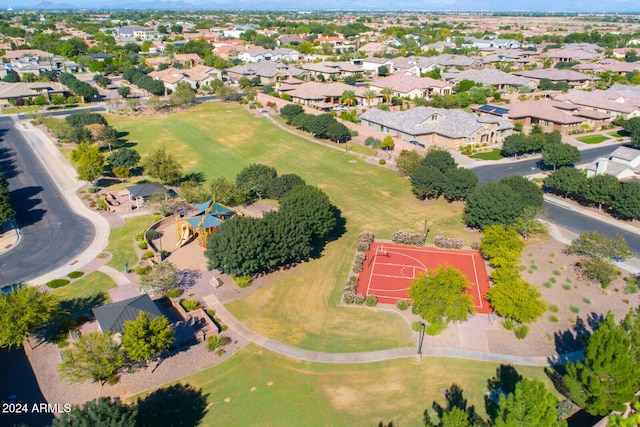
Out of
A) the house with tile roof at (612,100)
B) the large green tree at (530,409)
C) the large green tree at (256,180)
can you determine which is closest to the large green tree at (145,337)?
the large green tree at (530,409)

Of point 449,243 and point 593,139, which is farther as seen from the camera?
point 593,139

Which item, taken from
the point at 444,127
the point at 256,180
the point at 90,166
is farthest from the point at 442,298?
the point at 444,127

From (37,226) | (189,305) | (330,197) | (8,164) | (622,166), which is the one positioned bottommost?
(8,164)

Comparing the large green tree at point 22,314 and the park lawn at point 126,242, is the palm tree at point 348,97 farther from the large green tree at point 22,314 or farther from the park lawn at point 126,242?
the large green tree at point 22,314

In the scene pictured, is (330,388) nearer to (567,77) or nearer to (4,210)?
(4,210)

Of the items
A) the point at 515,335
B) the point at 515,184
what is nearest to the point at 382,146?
the point at 515,184

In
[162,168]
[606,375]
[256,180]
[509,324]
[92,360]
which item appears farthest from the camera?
[162,168]
